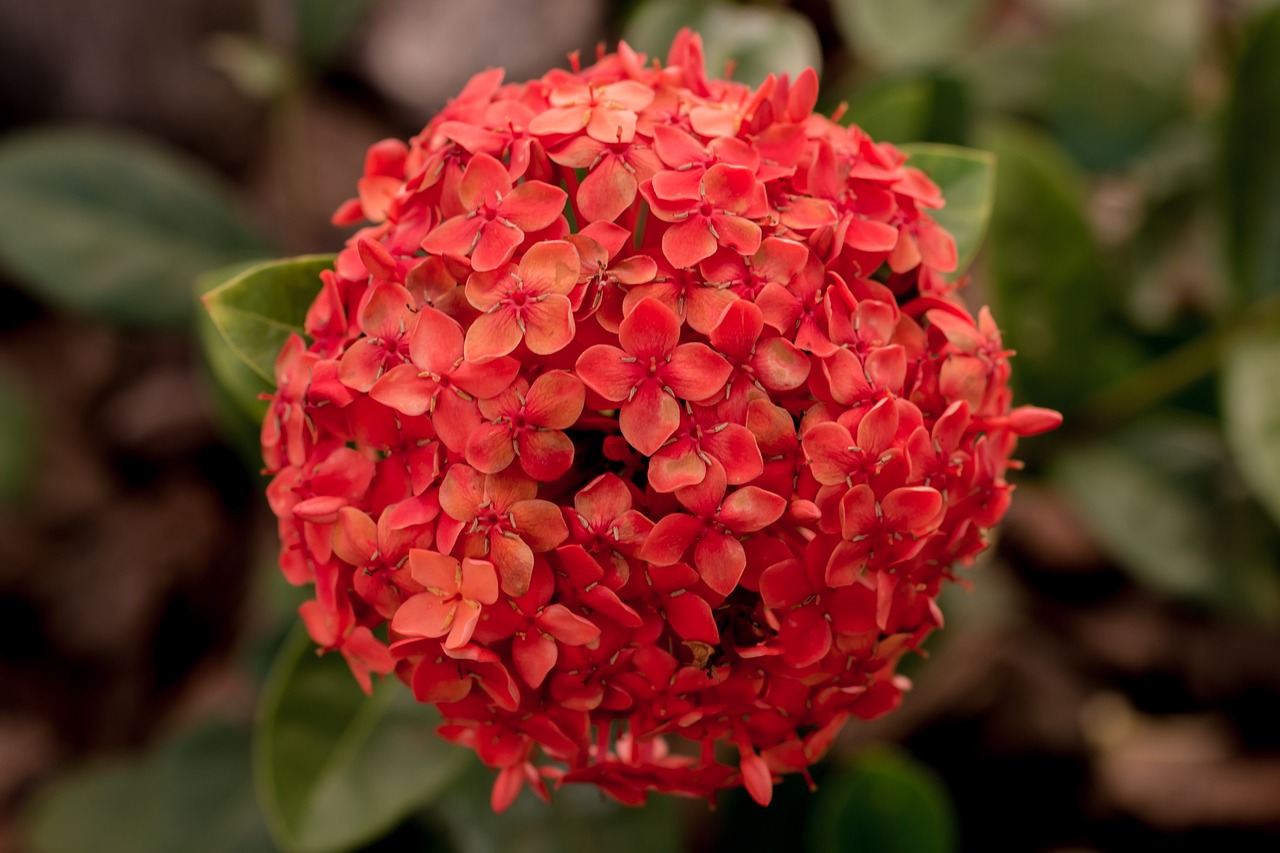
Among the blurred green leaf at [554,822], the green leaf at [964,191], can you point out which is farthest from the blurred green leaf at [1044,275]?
the blurred green leaf at [554,822]

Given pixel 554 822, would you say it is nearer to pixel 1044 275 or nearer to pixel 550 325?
pixel 550 325

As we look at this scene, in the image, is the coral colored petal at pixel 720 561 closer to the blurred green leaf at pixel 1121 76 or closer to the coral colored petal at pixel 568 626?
the coral colored petal at pixel 568 626

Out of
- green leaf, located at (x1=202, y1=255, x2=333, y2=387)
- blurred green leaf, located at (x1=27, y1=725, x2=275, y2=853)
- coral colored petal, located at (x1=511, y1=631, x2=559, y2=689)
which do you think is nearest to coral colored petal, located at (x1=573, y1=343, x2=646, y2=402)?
coral colored petal, located at (x1=511, y1=631, x2=559, y2=689)

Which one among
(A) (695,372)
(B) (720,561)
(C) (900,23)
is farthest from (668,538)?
(C) (900,23)

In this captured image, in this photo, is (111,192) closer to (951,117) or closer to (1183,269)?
(951,117)

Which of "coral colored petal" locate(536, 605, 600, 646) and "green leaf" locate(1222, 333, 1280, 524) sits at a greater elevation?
"coral colored petal" locate(536, 605, 600, 646)

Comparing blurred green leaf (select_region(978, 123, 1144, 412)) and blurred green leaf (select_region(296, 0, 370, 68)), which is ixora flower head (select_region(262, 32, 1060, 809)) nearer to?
blurred green leaf (select_region(978, 123, 1144, 412))
